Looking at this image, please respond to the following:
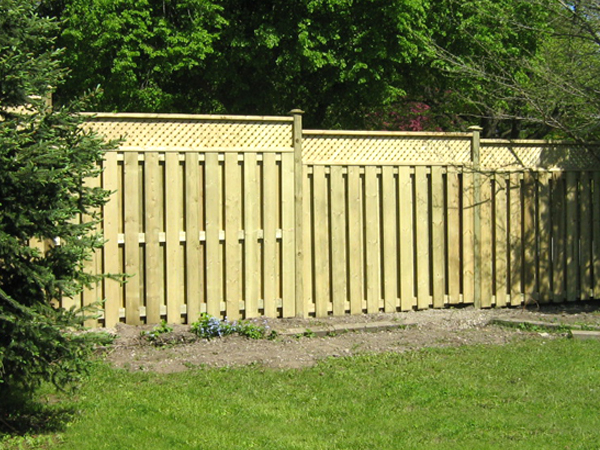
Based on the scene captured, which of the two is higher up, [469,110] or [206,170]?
[469,110]

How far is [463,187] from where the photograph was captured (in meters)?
10.1

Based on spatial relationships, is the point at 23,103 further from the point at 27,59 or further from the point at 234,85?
the point at 234,85

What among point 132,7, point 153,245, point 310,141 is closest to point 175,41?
point 132,7

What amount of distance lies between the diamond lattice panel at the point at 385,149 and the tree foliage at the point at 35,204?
173 inches

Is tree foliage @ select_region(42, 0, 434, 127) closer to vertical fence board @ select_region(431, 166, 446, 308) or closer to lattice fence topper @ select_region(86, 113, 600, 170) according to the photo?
lattice fence topper @ select_region(86, 113, 600, 170)

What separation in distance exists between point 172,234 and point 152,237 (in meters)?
0.22

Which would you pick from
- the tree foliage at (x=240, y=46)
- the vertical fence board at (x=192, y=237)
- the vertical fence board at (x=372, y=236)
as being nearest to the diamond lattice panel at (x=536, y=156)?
the vertical fence board at (x=372, y=236)

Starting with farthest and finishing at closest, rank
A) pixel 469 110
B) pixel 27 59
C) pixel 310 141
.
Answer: pixel 469 110, pixel 310 141, pixel 27 59

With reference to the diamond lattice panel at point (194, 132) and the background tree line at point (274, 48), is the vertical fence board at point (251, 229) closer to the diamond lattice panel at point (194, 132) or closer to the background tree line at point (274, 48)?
the diamond lattice panel at point (194, 132)

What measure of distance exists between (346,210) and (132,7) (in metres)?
8.47

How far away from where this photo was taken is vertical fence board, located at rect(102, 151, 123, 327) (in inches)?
320

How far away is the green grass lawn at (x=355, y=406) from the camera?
4.98m

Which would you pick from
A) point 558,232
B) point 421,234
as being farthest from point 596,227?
point 421,234

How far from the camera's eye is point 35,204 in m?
4.96
